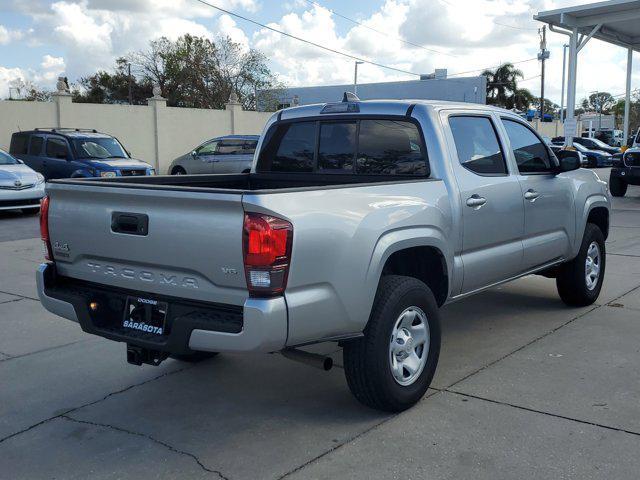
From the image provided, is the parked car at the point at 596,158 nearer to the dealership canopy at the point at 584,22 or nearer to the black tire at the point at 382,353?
the dealership canopy at the point at 584,22

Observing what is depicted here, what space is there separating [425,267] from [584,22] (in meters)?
21.2

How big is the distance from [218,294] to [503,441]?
69.2 inches

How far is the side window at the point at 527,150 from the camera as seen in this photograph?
5.75 metres

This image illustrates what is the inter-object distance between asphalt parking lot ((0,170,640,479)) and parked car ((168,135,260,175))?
14.6 meters

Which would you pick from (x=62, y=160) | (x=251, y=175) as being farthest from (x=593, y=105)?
(x=251, y=175)

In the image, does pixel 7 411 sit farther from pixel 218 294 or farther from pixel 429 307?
pixel 429 307

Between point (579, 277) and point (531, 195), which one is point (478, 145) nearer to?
point (531, 195)

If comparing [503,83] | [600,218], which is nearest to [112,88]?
[503,83]

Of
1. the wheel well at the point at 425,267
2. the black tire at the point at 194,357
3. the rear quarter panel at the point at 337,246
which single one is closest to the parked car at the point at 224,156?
the black tire at the point at 194,357

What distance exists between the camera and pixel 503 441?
383cm

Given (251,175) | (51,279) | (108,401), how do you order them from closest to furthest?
(51,279)
(108,401)
(251,175)

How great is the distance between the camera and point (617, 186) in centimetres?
1884

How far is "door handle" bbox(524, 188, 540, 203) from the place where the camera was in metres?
5.60

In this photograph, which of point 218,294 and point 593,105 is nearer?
point 218,294
